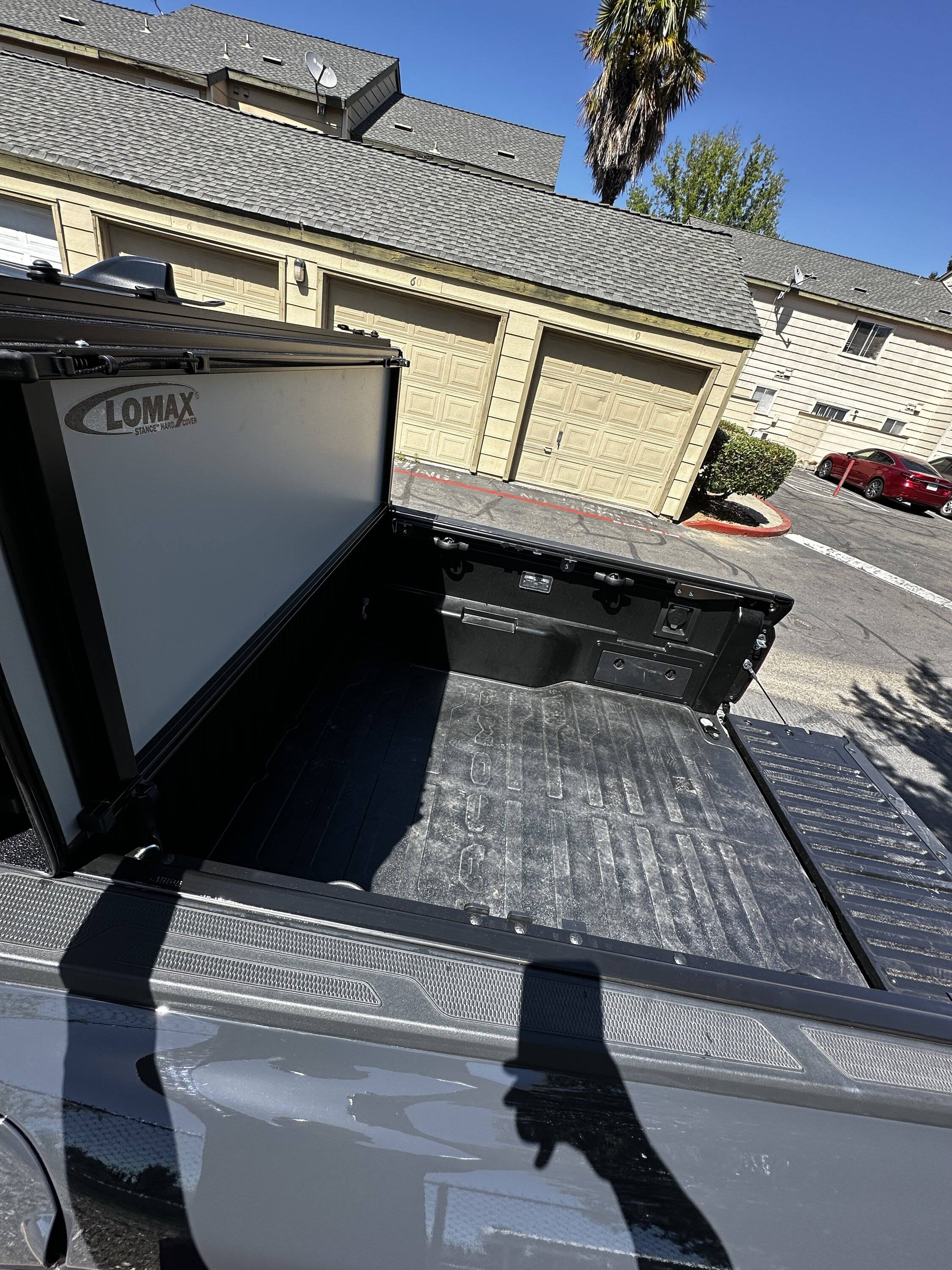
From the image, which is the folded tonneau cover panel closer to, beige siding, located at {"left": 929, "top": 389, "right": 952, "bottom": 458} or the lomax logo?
the lomax logo

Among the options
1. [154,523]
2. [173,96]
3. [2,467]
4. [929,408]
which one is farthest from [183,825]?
[929,408]

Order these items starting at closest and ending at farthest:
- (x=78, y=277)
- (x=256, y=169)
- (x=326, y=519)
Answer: (x=326, y=519), (x=78, y=277), (x=256, y=169)

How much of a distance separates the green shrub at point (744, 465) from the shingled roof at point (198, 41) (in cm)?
1450

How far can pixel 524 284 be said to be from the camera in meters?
9.31

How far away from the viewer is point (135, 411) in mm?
1337

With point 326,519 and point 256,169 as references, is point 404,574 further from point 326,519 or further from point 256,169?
point 256,169

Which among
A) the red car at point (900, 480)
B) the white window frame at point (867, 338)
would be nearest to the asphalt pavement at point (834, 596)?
the red car at point (900, 480)

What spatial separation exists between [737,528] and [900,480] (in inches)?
347

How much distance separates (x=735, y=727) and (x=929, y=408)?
78.2ft

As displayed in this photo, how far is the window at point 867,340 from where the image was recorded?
19.5 metres

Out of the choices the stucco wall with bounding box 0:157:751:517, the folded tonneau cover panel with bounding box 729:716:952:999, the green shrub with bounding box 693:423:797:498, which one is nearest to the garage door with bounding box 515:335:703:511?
the stucco wall with bounding box 0:157:751:517

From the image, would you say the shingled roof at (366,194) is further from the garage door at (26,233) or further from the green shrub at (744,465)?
the green shrub at (744,465)

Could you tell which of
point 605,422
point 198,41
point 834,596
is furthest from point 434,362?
point 198,41

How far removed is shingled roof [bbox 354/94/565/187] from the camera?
1683 centimetres
